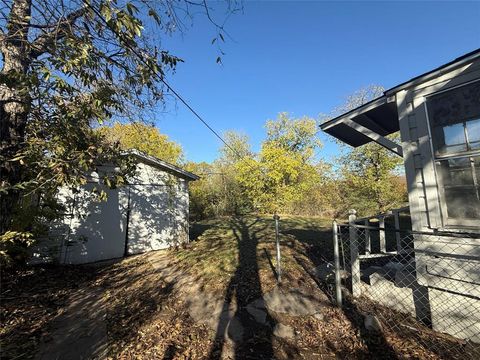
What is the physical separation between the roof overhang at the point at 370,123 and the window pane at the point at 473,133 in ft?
3.25

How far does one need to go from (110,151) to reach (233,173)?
2165 centimetres

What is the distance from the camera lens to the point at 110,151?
4.53 meters

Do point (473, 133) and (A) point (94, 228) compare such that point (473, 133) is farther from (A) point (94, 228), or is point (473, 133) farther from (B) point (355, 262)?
(A) point (94, 228)

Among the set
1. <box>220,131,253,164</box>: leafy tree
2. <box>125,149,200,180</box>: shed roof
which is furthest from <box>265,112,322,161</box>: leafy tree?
<box>125,149,200,180</box>: shed roof

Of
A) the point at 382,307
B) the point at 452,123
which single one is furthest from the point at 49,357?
the point at 452,123


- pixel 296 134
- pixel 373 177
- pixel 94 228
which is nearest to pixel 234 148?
pixel 296 134

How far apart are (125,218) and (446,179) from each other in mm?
9520

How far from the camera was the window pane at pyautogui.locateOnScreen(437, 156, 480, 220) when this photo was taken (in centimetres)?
381

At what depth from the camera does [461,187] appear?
12.9ft

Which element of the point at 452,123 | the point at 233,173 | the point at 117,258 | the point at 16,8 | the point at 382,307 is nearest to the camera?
the point at 452,123

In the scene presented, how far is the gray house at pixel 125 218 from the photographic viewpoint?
29.0 feet

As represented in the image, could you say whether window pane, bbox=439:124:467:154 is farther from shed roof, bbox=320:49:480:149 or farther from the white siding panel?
the white siding panel

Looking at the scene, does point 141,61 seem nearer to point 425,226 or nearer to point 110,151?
point 110,151

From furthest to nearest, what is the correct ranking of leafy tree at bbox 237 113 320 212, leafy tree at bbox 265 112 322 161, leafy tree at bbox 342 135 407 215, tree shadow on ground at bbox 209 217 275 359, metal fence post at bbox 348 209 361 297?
leafy tree at bbox 265 112 322 161
leafy tree at bbox 237 113 320 212
leafy tree at bbox 342 135 407 215
metal fence post at bbox 348 209 361 297
tree shadow on ground at bbox 209 217 275 359
